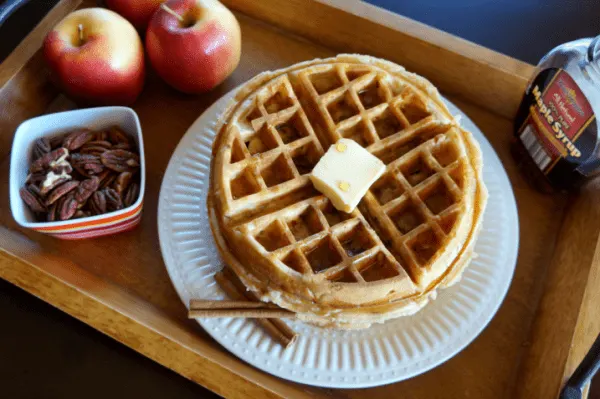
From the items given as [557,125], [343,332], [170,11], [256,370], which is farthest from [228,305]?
[557,125]

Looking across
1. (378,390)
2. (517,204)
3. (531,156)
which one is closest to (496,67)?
(531,156)

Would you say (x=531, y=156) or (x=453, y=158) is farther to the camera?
(x=531, y=156)

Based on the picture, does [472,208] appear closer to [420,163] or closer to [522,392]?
[420,163]

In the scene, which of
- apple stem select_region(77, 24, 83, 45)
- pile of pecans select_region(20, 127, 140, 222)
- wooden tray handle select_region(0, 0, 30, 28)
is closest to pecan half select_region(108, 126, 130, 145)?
pile of pecans select_region(20, 127, 140, 222)

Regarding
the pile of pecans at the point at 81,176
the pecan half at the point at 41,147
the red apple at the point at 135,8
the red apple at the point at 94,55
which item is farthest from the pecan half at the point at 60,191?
the red apple at the point at 135,8

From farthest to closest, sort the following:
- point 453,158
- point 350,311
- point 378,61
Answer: point 378,61, point 453,158, point 350,311

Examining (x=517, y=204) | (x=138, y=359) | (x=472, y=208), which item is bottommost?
(x=138, y=359)

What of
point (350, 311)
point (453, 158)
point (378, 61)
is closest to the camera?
point (350, 311)

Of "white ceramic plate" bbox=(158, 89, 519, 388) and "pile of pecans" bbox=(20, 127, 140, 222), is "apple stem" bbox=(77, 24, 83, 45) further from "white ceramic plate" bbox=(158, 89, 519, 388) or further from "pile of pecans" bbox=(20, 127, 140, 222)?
"white ceramic plate" bbox=(158, 89, 519, 388)

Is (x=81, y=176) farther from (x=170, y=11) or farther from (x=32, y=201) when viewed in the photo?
(x=170, y=11)
